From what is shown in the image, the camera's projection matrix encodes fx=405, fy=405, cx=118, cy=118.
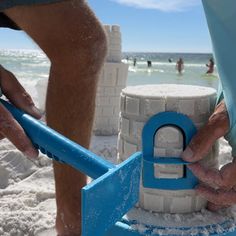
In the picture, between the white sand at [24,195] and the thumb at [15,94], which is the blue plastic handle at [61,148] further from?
the white sand at [24,195]

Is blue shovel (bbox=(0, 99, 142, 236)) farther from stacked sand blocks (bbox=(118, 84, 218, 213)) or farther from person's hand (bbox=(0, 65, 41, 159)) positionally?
stacked sand blocks (bbox=(118, 84, 218, 213))

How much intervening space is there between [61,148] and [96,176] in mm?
122

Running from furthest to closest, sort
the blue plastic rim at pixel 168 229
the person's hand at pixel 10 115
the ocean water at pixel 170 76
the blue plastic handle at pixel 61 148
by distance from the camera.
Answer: the ocean water at pixel 170 76 → the blue plastic rim at pixel 168 229 → the person's hand at pixel 10 115 → the blue plastic handle at pixel 61 148

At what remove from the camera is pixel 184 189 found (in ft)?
4.14

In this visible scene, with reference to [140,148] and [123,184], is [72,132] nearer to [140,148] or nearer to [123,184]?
[140,148]

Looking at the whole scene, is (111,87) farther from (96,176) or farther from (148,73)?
(148,73)

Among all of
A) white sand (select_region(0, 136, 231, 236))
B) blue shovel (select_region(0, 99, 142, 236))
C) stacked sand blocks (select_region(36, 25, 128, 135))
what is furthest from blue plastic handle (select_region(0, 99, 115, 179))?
stacked sand blocks (select_region(36, 25, 128, 135))

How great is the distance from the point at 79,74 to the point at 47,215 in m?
0.62

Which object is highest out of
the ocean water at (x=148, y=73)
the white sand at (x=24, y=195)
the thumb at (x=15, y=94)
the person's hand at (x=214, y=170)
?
the thumb at (x=15, y=94)

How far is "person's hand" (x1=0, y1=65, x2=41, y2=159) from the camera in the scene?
105 cm

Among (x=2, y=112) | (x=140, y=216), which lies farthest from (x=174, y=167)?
(x=2, y=112)

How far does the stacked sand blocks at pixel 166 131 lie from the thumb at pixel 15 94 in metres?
0.30

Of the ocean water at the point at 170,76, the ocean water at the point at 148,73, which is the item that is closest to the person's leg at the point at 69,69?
the ocean water at the point at 148,73

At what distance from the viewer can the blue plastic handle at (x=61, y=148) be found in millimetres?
938
